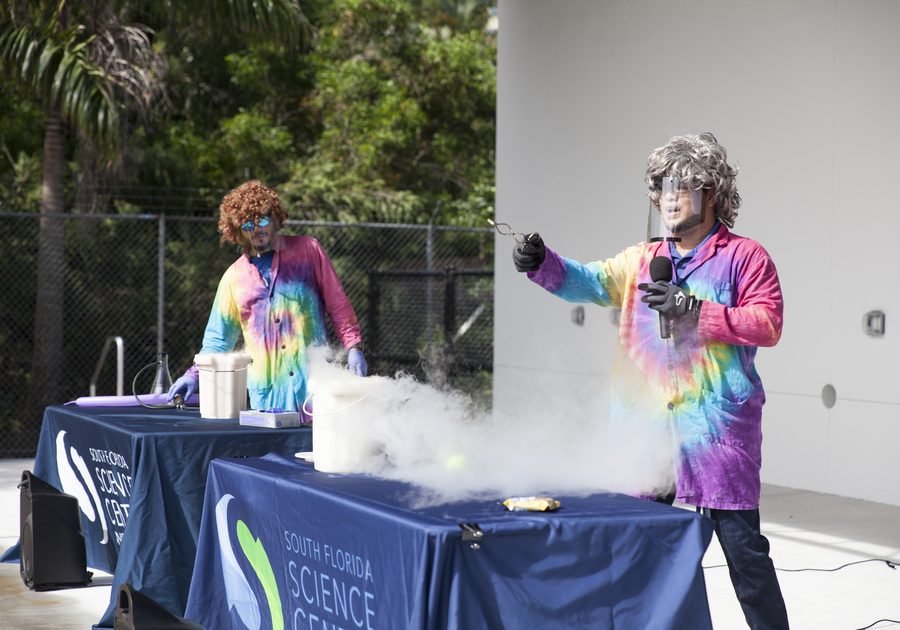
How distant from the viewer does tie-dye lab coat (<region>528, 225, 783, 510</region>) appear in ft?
8.67

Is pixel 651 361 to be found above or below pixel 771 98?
below

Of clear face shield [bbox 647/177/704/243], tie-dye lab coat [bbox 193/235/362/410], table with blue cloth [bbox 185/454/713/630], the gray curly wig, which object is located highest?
the gray curly wig

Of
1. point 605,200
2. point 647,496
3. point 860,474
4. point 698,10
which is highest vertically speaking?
point 698,10

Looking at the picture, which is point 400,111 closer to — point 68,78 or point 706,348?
point 68,78

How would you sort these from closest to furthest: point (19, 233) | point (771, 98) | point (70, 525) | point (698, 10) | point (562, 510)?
point (562, 510) < point (70, 525) < point (771, 98) < point (698, 10) < point (19, 233)

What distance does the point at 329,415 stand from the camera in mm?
2701

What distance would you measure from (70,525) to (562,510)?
2645mm

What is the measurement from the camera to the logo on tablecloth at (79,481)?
13.8 ft

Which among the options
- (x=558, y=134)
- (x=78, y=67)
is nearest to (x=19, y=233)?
(x=78, y=67)

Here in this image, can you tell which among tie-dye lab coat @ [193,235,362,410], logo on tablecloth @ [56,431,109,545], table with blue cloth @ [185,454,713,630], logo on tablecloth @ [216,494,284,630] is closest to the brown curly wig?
tie-dye lab coat @ [193,235,362,410]

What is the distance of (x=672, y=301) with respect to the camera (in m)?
2.58

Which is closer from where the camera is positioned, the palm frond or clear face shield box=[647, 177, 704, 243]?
clear face shield box=[647, 177, 704, 243]

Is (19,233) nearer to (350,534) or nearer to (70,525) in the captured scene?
(70,525)

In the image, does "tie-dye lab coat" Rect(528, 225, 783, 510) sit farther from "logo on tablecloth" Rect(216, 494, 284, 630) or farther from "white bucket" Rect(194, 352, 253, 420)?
"white bucket" Rect(194, 352, 253, 420)
